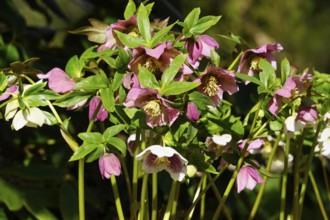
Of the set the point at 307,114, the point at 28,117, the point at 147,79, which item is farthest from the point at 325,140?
the point at 28,117

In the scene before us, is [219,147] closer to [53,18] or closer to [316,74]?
[316,74]

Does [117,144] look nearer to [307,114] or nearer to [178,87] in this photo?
[178,87]

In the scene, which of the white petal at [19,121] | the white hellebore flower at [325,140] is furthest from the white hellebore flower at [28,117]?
the white hellebore flower at [325,140]

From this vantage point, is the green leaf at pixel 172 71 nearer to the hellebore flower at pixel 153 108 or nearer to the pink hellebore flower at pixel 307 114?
the hellebore flower at pixel 153 108

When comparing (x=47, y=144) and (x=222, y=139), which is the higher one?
(x=222, y=139)

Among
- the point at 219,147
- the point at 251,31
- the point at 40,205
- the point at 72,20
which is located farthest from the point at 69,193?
the point at 251,31

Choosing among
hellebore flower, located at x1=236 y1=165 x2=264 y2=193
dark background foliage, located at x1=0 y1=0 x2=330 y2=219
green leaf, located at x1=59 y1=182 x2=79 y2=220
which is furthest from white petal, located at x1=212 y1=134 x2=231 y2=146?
green leaf, located at x1=59 y1=182 x2=79 y2=220
